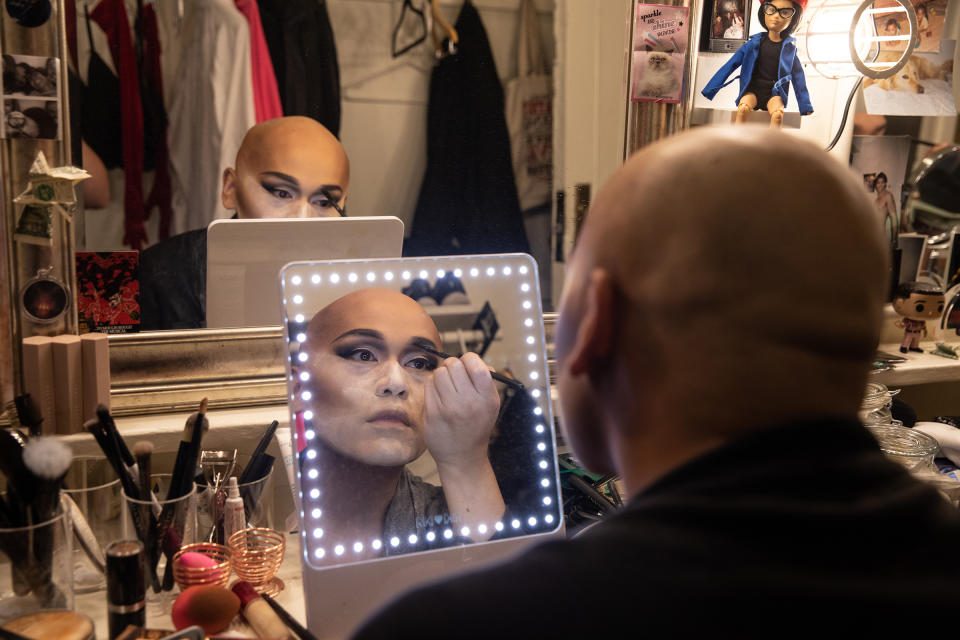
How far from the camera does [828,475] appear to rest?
399mm

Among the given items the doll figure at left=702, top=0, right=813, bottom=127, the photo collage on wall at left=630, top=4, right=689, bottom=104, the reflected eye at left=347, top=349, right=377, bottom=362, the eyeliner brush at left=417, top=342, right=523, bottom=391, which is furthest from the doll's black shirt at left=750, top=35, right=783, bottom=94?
the reflected eye at left=347, top=349, right=377, bottom=362

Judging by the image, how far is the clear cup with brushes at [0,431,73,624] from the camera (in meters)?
0.74

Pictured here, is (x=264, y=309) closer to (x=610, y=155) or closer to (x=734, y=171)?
(x=610, y=155)

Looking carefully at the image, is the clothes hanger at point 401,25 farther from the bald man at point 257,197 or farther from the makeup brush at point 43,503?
the makeup brush at point 43,503

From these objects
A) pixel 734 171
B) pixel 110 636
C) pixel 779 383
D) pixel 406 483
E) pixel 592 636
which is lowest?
pixel 110 636

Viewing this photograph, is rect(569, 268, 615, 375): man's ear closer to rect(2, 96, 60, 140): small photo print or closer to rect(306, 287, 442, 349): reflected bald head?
rect(306, 287, 442, 349): reflected bald head

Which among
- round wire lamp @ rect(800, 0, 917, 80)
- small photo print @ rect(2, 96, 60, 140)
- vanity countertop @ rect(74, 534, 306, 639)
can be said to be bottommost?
vanity countertop @ rect(74, 534, 306, 639)

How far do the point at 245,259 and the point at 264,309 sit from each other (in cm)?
8

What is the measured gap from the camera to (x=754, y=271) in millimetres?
415

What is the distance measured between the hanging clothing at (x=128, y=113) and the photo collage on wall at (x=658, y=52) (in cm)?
80

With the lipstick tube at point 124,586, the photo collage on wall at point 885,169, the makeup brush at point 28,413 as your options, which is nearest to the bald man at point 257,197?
the makeup brush at point 28,413

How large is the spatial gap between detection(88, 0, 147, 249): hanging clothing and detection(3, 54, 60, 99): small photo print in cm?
6

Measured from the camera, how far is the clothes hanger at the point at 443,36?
1.21 m

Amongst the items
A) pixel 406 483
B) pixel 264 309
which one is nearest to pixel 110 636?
pixel 406 483
